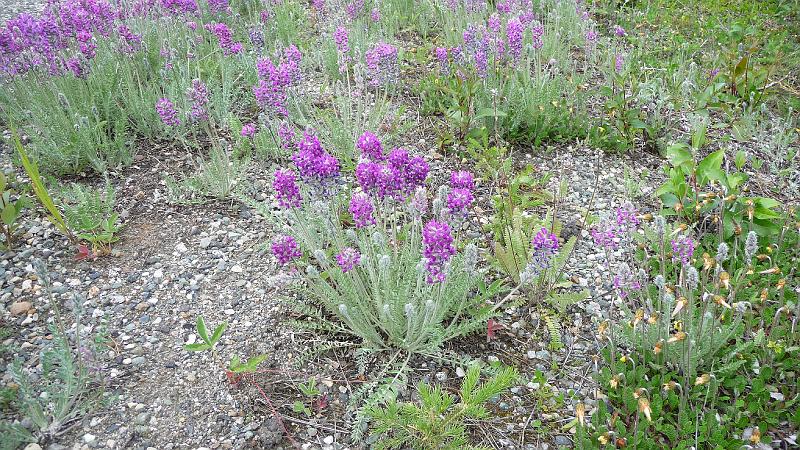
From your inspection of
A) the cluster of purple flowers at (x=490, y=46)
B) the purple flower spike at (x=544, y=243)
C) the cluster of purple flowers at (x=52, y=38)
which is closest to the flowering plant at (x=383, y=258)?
the purple flower spike at (x=544, y=243)

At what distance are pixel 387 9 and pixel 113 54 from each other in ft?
8.72

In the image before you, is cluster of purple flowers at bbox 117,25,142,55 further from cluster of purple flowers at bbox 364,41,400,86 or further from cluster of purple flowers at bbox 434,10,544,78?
cluster of purple flowers at bbox 434,10,544,78

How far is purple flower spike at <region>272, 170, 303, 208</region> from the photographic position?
230cm

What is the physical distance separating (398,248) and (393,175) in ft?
2.99

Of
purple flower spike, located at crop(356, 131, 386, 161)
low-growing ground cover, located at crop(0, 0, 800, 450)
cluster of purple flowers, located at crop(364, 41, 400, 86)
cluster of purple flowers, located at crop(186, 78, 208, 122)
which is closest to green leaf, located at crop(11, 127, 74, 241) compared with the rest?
low-growing ground cover, located at crop(0, 0, 800, 450)

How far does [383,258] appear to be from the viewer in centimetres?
220

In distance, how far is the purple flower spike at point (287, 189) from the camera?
230 cm

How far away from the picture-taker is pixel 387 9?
19.2 feet

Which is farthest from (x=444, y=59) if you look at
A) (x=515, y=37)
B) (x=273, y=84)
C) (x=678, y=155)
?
(x=678, y=155)

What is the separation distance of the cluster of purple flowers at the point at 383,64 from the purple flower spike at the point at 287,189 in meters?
1.72

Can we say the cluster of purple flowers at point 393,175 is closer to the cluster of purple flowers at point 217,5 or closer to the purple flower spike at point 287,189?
the purple flower spike at point 287,189

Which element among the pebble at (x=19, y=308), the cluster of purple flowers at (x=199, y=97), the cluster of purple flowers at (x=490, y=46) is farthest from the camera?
the cluster of purple flowers at (x=490, y=46)

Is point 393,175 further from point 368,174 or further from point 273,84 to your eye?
point 273,84

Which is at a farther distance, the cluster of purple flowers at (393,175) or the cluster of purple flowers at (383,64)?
the cluster of purple flowers at (383,64)
